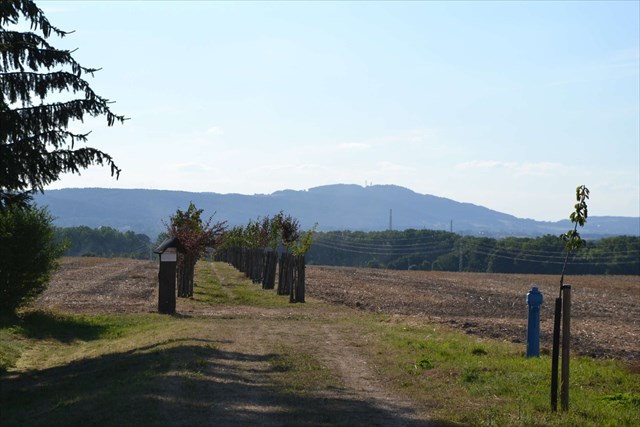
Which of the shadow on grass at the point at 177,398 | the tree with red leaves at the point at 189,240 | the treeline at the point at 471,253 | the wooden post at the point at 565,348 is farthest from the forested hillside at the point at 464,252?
the wooden post at the point at 565,348

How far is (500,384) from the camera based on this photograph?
48.5ft

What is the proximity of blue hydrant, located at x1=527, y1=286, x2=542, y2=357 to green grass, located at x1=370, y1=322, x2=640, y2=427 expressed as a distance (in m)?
0.32

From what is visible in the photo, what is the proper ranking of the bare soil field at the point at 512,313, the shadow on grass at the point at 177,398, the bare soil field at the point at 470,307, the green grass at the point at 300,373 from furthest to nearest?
the bare soil field at the point at 470,307 → the bare soil field at the point at 512,313 → the green grass at the point at 300,373 → the shadow on grass at the point at 177,398

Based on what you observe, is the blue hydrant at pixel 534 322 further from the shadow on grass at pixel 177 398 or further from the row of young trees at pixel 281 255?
the row of young trees at pixel 281 255

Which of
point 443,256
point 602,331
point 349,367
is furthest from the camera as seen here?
point 443,256

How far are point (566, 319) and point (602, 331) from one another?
16205 mm

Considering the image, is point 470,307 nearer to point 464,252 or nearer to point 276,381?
point 276,381

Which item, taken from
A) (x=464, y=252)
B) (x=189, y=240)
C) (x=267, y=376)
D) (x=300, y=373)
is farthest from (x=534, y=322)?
(x=464, y=252)

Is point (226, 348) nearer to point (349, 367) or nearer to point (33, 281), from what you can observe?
point (349, 367)

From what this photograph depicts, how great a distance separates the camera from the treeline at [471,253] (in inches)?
4961

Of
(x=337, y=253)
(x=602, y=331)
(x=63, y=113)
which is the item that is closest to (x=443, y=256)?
(x=337, y=253)

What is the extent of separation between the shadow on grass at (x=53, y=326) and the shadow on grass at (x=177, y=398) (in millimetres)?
7543

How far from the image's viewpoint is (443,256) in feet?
501

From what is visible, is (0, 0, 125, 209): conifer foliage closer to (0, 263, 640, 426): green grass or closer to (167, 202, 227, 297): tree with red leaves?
(0, 263, 640, 426): green grass
